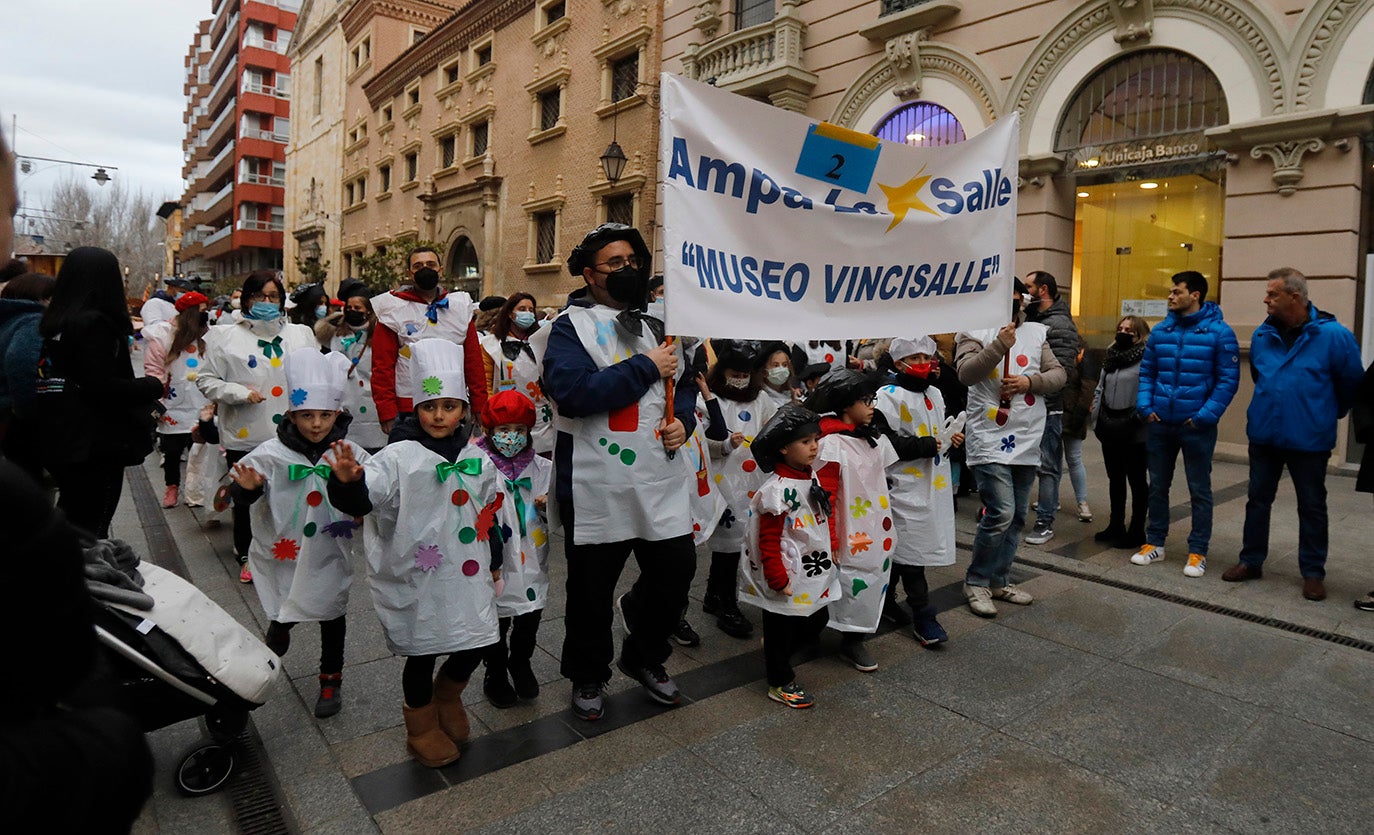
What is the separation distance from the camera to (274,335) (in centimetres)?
593

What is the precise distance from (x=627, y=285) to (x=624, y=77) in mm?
18304

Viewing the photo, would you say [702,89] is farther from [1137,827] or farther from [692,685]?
[1137,827]

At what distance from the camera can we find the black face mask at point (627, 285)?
11.1ft

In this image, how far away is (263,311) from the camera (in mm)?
5773

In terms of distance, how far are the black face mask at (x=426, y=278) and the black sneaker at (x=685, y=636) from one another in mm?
2956

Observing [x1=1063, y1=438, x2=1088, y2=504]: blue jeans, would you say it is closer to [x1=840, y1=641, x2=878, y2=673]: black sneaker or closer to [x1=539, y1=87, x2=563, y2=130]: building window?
[x1=840, y1=641, x2=878, y2=673]: black sneaker

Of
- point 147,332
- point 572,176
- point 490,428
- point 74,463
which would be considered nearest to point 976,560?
point 490,428

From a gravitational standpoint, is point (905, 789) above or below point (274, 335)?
below

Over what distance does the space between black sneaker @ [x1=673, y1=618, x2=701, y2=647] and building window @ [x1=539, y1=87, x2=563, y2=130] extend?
786 inches

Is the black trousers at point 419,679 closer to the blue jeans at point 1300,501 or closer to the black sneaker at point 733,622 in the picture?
the black sneaker at point 733,622

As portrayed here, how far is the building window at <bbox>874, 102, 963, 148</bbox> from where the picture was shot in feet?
42.4

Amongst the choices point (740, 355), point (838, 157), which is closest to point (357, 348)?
point (740, 355)

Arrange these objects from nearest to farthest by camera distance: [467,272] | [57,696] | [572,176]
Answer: [57,696] → [572,176] → [467,272]

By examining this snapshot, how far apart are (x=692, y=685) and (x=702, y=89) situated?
2564 mm
